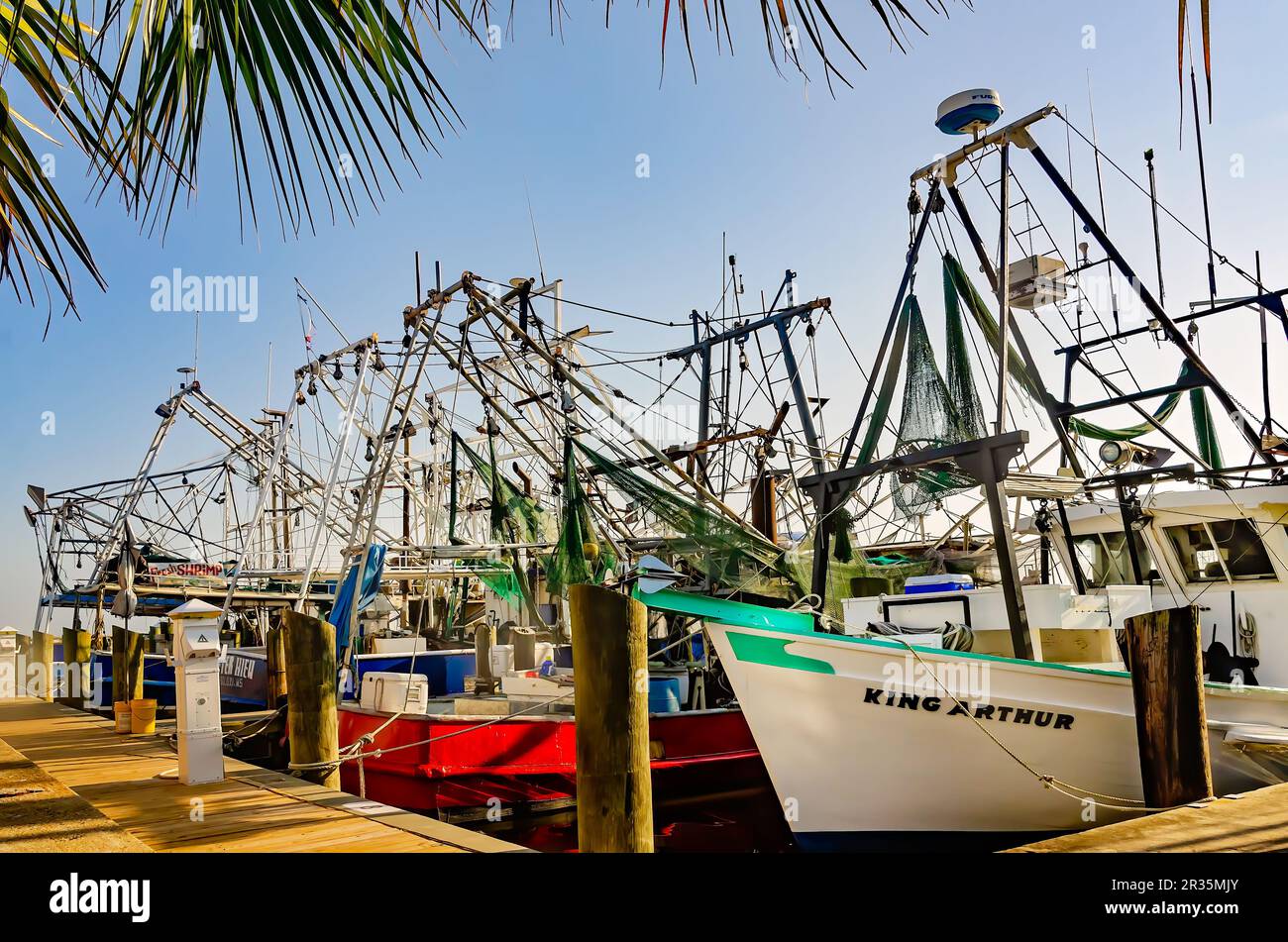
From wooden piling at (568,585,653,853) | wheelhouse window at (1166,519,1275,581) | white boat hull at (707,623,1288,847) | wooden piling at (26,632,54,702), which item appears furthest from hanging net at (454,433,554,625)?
wooden piling at (568,585,653,853)

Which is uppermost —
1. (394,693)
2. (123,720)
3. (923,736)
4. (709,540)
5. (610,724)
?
(709,540)

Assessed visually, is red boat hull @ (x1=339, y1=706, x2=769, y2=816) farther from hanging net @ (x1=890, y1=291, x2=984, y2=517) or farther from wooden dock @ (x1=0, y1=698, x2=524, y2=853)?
hanging net @ (x1=890, y1=291, x2=984, y2=517)

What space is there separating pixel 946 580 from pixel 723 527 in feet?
8.65

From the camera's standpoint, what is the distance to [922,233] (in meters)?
10.6

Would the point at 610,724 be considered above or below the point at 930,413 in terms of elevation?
below

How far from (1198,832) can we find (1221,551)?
6418 millimetres

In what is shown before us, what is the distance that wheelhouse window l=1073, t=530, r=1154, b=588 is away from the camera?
34.8 ft

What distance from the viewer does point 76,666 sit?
58.0 ft

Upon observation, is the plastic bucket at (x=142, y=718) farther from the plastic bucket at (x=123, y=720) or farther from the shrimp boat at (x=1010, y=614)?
the shrimp boat at (x=1010, y=614)

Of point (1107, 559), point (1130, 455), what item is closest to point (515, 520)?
point (1107, 559)

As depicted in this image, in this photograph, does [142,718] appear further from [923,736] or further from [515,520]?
[923,736]

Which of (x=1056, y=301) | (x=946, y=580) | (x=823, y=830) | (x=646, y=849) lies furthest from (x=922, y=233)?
(x=646, y=849)

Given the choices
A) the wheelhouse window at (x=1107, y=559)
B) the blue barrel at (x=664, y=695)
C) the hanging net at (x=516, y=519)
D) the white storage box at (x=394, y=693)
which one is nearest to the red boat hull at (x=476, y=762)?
the white storage box at (x=394, y=693)
